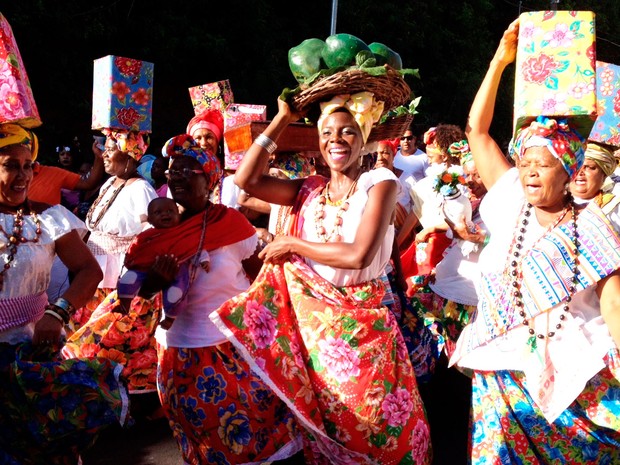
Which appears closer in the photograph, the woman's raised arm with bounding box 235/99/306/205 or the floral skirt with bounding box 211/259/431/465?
the floral skirt with bounding box 211/259/431/465

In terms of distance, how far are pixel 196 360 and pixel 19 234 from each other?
1.21 m

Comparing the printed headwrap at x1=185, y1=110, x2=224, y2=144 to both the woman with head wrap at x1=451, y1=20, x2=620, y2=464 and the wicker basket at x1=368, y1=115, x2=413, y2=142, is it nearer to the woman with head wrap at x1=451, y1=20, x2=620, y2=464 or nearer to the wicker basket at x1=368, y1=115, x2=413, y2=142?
the wicker basket at x1=368, y1=115, x2=413, y2=142

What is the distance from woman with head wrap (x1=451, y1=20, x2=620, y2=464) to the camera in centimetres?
335

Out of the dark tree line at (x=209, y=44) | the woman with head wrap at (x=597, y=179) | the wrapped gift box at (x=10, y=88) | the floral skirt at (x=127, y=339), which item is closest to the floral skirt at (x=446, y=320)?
the woman with head wrap at (x=597, y=179)

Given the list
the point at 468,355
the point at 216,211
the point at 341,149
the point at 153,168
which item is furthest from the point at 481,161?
the point at 153,168

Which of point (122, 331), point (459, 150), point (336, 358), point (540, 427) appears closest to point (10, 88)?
point (336, 358)

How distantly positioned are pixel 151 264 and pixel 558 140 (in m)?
2.18

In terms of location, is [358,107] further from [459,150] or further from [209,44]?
[209,44]

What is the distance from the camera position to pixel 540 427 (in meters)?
3.50

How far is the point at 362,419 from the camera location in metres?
3.76

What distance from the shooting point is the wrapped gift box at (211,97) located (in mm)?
8070

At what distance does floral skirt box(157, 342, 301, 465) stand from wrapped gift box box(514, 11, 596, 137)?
2.03 metres

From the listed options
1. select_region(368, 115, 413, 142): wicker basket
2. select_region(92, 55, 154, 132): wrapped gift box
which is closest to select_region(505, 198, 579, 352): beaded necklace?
select_region(368, 115, 413, 142): wicker basket

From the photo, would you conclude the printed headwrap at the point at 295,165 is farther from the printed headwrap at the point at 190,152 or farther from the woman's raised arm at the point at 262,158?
the woman's raised arm at the point at 262,158
